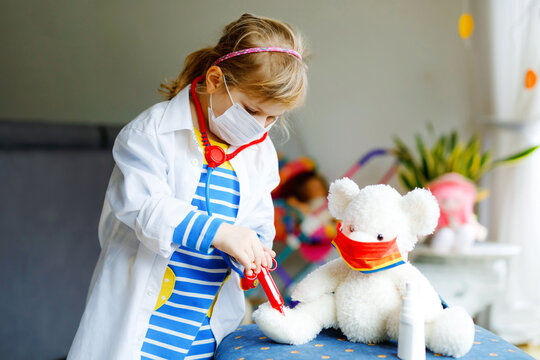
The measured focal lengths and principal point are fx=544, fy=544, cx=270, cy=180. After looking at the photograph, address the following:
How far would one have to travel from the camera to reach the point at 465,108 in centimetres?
272

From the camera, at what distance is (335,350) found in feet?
2.62

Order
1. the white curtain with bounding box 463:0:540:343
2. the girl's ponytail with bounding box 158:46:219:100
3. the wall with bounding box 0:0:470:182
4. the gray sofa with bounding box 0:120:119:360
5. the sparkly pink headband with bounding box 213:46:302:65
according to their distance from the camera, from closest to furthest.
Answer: the sparkly pink headband with bounding box 213:46:302:65 < the girl's ponytail with bounding box 158:46:219:100 < the gray sofa with bounding box 0:120:119:360 < the white curtain with bounding box 463:0:540:343 < the wall with bounding box 0:0:470:182

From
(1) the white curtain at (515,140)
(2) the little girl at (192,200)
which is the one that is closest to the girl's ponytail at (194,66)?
(2) the little girl at (192,200)

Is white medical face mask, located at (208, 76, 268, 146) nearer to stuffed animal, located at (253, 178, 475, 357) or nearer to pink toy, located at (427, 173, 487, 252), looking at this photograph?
stuffed animal, located at (253, 178, 475, 357)

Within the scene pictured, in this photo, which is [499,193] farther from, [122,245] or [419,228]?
[122,245]

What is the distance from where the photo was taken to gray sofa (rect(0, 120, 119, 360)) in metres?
1.50

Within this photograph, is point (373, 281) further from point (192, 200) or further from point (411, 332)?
point (192, 200)

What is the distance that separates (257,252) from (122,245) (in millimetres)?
286

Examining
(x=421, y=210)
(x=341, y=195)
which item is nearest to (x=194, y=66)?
(x=341, y=195)

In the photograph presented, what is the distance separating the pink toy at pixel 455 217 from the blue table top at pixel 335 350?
118cm

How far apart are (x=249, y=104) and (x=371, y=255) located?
385 millimetres

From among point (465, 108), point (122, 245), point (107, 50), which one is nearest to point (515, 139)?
point (465, 108)

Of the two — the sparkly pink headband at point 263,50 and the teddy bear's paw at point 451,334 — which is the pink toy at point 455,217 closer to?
the sparkly pink headband at point 263,50

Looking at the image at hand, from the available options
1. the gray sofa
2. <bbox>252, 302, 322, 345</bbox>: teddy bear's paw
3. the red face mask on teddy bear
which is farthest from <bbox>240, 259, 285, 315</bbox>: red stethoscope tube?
the gray sofa
